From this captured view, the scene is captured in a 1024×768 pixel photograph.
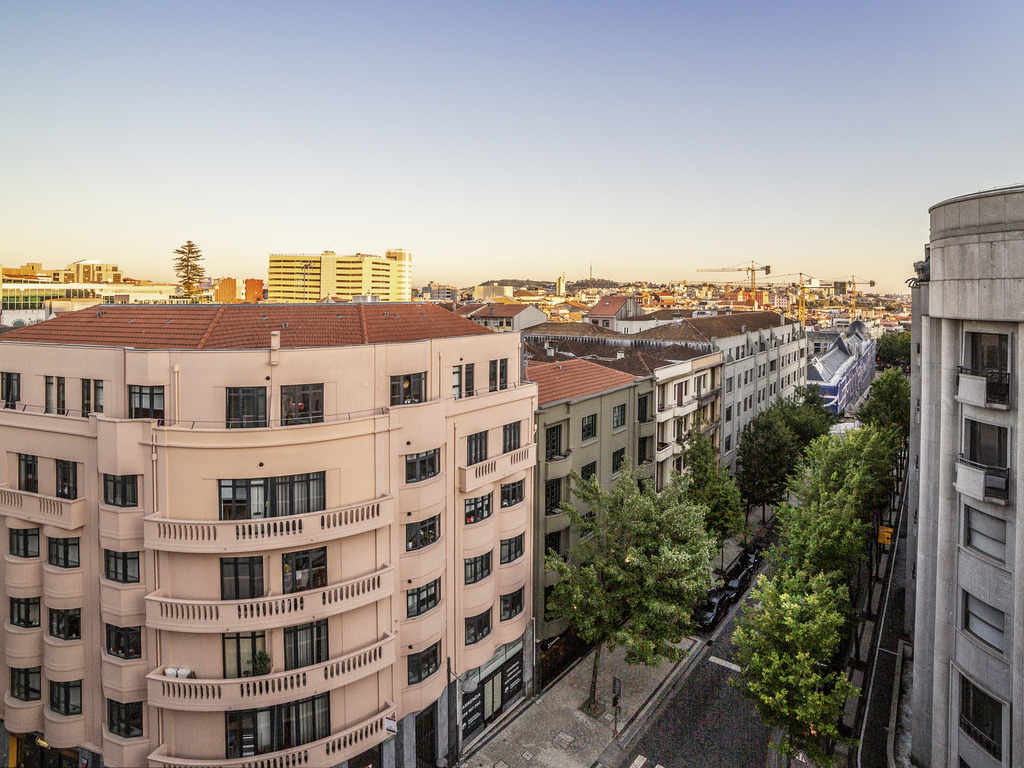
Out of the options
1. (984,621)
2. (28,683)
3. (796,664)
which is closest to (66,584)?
(28,683)

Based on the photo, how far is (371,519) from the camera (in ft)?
79.9

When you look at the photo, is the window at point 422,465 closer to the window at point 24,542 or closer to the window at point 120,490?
the window at point 120,490

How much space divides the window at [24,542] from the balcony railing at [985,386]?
119 feet

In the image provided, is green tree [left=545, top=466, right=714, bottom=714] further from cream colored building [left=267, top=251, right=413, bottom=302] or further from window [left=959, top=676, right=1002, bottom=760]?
cream colored building [left=267, top=251, right=413, bottom=302]

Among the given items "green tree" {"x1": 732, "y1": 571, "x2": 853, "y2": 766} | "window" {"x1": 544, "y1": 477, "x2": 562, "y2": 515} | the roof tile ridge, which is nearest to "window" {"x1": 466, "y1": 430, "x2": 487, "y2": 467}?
"window" {"x1": 544, "y1": 477, "x2": 562, "y2": 515}

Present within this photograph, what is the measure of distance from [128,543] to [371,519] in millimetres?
8739

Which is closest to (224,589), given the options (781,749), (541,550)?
(541,550)

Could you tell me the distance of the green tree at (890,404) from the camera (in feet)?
195

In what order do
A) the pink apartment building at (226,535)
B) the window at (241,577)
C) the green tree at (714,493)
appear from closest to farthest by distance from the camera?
the pink apartment building at (226,535)
the window at (241,577)
the green tree at (714,493)

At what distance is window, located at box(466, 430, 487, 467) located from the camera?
29.2m

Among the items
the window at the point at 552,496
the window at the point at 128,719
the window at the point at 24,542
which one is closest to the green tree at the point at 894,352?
the window at the point at 552,496

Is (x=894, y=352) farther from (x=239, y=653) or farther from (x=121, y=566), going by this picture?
(x=121, y=566)

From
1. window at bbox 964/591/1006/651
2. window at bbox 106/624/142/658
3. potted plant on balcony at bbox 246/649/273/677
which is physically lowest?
potted plant on balcony at bbox 246/649/273/677

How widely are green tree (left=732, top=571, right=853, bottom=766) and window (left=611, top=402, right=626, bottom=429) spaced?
15966 mm
